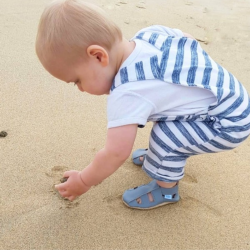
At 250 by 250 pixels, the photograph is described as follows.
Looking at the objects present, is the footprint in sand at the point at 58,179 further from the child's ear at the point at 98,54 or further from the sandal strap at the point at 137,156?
the child's ear at the point at 98,54

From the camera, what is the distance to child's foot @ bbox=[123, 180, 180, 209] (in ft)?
4.48

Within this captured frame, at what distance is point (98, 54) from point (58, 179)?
0.57 metres

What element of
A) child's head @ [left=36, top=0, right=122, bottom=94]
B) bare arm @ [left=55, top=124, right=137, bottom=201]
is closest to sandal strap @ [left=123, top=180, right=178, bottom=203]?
bare arm @ [left=55, top=124, right=137, bottom=201]

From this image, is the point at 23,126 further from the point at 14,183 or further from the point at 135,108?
the point at 135,108

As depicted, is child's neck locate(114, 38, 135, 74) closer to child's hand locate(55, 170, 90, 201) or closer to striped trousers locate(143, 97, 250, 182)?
striped trousers locate(143, 97, 250, 182)

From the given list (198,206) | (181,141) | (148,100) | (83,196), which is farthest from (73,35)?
(198,206)

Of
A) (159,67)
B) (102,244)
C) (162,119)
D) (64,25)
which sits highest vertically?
(64,25)

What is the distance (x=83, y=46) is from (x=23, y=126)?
29.8 inches

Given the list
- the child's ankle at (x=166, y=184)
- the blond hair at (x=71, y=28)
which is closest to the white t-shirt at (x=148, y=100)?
the blond hair at (x=71, y=28)

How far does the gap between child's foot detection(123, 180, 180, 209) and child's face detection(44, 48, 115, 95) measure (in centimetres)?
42

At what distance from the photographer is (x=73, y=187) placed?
1.24m

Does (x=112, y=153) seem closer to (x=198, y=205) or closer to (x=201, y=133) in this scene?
(x=201, y=133)

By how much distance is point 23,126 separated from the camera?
1.69 m

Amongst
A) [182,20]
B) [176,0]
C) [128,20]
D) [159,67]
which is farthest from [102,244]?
[176,0]
